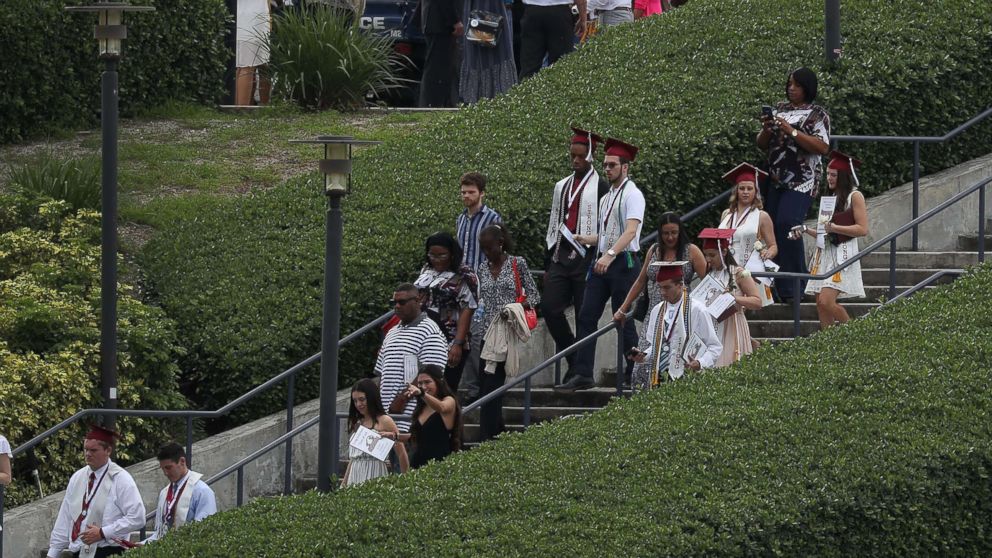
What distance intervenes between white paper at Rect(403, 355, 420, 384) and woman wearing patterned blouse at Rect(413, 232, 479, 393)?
712mm

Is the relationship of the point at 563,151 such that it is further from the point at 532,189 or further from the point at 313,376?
the point at 313,376

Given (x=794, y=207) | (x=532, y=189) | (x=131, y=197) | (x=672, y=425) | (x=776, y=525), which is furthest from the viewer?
(x=131, y=197)

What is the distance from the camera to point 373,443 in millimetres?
12234

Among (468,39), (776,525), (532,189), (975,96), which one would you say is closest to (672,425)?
(776,525)

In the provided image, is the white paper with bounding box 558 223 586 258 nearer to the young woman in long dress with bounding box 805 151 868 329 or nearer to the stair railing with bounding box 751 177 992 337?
the stair railing with bounding box 751 177 992 337

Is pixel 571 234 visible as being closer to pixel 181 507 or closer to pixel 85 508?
pixel 181 507

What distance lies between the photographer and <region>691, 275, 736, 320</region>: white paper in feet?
43.0

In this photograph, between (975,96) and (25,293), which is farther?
(975,96)

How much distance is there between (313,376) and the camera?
605 inches

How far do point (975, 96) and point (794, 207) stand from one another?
4.30 metres

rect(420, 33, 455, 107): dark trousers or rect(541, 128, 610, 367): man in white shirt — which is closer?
rect(541, 128, 610, 367): man in white shirt

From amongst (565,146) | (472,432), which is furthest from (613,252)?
(565,146)

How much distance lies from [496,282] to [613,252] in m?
0.86

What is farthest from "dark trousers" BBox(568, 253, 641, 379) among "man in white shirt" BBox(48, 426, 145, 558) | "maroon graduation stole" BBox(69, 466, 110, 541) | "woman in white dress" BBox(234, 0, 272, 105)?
"woman in white dress" BBox(234, 0, 272, 105)
